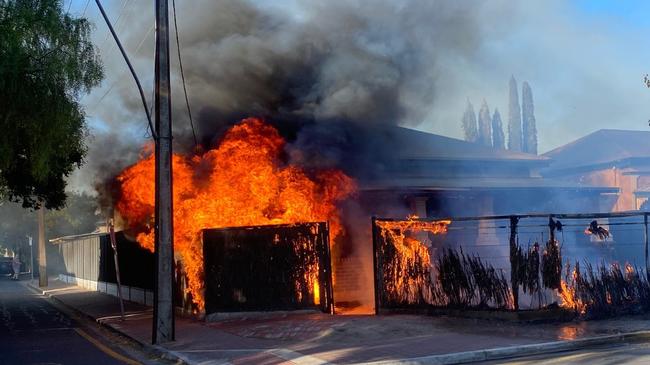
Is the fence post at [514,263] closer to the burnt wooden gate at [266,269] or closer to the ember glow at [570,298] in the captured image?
the ember glow at [570,298]

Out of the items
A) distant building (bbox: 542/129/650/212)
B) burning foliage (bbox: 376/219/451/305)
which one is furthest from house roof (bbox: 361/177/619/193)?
distant building (bbox: 542/129/650/212)

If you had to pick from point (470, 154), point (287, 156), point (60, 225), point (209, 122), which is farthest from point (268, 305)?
point (60, 225)

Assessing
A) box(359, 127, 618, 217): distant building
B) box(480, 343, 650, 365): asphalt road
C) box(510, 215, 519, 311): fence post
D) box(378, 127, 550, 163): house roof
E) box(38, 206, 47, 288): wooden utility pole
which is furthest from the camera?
box(38, 206, 47, 288): wooden utility pole

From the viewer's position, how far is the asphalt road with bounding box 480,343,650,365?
7309 millimetres

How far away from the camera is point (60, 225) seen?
162 feet

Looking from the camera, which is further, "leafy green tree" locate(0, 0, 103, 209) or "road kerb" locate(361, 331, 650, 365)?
"leafy green tree" locate(0, 0, 103, 209)

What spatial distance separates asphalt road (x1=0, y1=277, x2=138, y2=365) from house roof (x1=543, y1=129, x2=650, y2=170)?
27.3m

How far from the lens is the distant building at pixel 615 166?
110ft

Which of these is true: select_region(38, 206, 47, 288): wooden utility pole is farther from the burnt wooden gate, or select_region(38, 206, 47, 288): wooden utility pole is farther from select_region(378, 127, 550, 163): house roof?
the burnt wooden gate

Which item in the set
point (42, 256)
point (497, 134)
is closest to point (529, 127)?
point (497, 134)

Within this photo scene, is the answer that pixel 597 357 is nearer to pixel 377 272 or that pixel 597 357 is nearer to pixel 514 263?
pixel 514 263

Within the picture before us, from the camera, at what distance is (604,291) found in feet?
35.1

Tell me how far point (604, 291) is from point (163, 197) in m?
7.46

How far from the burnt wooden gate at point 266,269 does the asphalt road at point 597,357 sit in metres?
5.31
